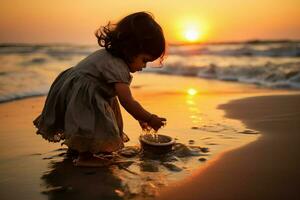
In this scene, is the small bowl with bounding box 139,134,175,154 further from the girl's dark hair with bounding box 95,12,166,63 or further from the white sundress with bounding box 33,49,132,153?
the girl's dark hair with bounding box 95,12,166,63

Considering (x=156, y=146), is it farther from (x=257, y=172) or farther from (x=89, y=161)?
(x=257, y=172)

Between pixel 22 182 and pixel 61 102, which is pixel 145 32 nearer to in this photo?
pixel 61 102

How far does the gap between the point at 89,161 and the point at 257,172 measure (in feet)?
4.25

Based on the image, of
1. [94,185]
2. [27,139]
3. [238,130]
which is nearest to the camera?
[94,185]

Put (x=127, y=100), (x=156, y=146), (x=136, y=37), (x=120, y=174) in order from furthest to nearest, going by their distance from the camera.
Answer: (x=156, y=146)
(x=136, y=37)
(x=127, y=100)
(x=120, y=174)

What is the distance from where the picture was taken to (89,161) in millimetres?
3133

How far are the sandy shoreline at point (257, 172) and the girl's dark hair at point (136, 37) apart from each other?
1.05m

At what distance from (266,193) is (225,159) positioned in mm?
797

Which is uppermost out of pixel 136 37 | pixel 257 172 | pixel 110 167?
pixel 136 37

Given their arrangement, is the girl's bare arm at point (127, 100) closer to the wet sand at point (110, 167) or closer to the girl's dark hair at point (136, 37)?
the girl's dark hair at point (136, 37)

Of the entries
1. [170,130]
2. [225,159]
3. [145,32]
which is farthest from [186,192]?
[170,130]

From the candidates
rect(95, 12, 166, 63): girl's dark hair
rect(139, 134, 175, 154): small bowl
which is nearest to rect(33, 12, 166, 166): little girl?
rect(95, 12, 166, 63): girl's dark hair

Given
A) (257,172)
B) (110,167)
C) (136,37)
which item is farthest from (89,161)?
(257,172)

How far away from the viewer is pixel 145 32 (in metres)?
3.18
